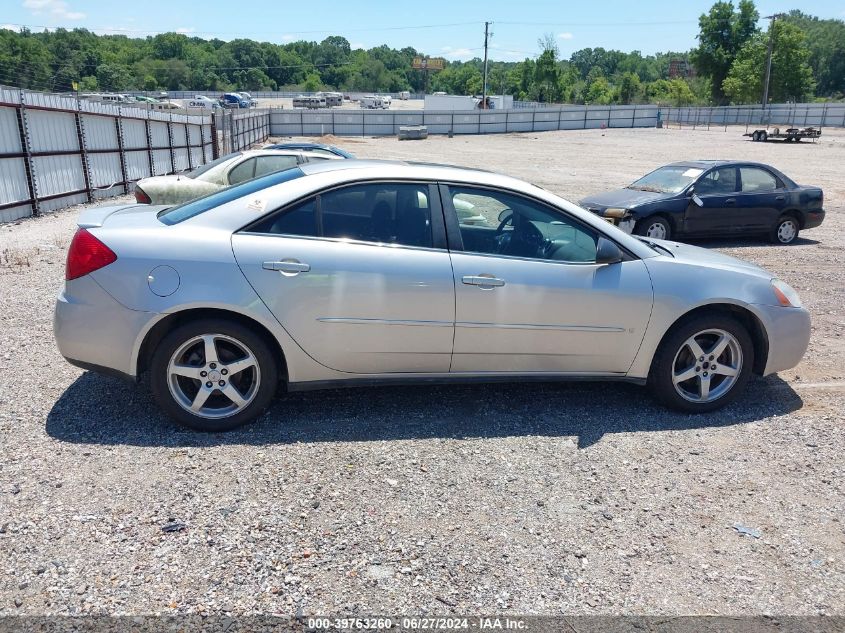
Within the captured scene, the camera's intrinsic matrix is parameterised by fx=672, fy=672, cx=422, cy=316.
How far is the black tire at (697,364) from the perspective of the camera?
4559 mm

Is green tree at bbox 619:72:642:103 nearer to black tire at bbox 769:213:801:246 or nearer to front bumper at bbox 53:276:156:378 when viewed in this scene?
black tire at bbox 769:213:801:246

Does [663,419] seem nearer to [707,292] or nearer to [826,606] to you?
[707,292]

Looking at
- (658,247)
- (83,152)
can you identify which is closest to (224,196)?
(658,247)

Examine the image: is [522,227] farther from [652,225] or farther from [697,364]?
[652,225]

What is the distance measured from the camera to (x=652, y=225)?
11.1 meters

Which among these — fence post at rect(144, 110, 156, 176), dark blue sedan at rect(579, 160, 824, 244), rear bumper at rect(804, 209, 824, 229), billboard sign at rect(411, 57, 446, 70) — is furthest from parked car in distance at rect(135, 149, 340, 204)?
billboard sign at rect(411, 57, 446, 70)

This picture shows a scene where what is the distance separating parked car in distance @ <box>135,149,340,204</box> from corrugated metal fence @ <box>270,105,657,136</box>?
1523 inches

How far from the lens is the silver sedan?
3.95 metres

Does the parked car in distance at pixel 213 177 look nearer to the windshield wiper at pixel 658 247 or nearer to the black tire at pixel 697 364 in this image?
the windshield wiper at pixel 658 247

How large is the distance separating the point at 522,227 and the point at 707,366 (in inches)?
64.4

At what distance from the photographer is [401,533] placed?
3.23 meters

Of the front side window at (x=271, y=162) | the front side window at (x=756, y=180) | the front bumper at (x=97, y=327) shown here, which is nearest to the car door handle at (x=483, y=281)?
the front bumper at (x=97, y=327)

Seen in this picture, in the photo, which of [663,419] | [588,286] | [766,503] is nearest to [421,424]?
[588,286]

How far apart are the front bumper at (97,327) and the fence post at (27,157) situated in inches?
411
